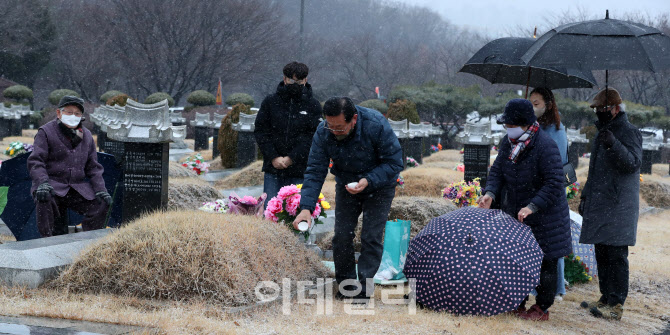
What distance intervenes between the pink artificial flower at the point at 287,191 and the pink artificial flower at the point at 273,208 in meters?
0.05

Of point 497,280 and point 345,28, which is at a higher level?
point 345,28

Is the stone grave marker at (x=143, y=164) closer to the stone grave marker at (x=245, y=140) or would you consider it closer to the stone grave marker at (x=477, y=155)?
the stone grave marker at (x=477, y=155)

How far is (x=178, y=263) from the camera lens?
4953 mm

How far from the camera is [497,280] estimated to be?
498 centimetres

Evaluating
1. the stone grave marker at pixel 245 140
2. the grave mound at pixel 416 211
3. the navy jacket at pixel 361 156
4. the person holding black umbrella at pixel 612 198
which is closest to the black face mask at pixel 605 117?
the person holding black umbrella at pixel 612 198

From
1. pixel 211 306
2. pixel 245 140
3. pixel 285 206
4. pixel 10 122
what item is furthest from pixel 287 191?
pixel 10 122

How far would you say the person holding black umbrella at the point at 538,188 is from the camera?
5121mm

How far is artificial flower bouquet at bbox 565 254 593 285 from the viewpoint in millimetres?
7152

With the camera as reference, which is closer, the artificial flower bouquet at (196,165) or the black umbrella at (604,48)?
the black umbrella at (604,48)

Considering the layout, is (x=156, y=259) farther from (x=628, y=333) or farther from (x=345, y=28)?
(x=345, y=28)

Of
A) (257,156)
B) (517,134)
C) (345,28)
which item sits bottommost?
(257,156)

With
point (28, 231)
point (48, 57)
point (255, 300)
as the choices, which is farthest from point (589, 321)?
point (48, 57)

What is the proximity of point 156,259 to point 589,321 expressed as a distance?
10.9 feet

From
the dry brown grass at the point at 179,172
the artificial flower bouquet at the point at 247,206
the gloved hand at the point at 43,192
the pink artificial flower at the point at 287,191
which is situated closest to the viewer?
the gloved hand at the point at 43,192
